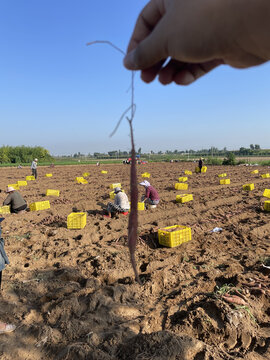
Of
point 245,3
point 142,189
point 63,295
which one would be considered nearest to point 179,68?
point 245,3

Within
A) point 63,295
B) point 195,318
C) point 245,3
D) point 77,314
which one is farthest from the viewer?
point 63,295

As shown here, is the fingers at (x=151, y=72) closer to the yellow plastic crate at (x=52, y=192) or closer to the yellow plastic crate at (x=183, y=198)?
the yellow plastic crate at (x=183, y=198)

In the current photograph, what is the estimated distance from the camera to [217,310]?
3.66 metres

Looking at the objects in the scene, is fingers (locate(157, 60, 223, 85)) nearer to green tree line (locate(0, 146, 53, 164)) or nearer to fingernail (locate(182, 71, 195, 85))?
fingernail (locate(182, 71, 195, 85))

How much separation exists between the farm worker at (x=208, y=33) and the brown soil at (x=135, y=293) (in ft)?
9.77

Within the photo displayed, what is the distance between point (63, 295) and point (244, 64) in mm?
4440

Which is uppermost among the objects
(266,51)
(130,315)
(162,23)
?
(162,23)

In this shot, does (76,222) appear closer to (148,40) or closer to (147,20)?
(147,20)

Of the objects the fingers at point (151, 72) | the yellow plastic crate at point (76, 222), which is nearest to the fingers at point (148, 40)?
the fingers at point (151, 72)

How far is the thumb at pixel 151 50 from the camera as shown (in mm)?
1161

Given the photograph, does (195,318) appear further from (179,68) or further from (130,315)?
(179,68)

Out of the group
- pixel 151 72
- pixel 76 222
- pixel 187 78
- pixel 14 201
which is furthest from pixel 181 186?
pixel 151 72

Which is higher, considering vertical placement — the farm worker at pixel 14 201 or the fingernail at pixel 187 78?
the fingernail at pixel 187 78

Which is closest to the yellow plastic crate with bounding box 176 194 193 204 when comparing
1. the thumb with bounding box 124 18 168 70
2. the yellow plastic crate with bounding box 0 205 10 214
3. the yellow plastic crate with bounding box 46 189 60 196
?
the yellow plastic crate with bounding box 46 189 60 196
